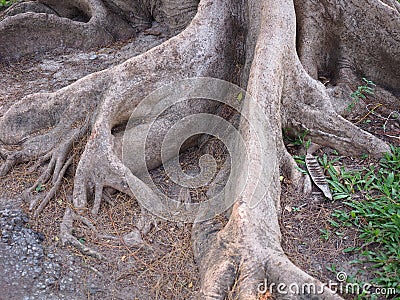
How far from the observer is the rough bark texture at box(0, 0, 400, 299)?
124 inches

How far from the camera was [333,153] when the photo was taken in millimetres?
4223

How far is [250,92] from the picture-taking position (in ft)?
12.6

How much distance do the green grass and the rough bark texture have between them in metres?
0.29

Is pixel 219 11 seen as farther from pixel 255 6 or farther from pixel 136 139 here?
pixel 136 139

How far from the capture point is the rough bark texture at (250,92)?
3158mm

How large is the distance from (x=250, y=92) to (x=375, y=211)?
4.29 ft
